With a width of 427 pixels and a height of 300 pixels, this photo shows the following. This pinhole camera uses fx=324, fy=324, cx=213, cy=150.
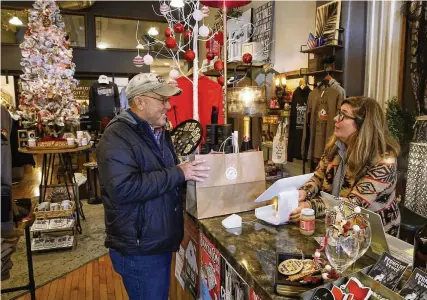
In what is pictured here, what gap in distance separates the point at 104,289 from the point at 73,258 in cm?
77

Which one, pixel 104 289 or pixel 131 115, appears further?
pixel 104 289

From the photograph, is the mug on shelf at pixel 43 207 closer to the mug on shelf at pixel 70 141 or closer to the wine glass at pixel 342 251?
the mug on shelf at pixel 70 141

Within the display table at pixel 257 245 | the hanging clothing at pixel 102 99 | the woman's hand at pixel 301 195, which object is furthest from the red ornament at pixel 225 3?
the hanging clothing at pixel 102 99

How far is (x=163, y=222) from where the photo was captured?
1.48 metres

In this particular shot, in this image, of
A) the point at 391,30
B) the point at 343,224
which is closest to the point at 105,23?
the point at 391,30

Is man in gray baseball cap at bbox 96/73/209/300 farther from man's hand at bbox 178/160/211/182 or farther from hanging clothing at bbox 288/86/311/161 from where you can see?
hanging clothing at bbox 288/86/311/161

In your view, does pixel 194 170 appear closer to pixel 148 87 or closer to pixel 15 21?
pixel 148 87

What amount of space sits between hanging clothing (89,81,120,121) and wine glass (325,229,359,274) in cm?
693

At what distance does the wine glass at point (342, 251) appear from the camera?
3.13ft

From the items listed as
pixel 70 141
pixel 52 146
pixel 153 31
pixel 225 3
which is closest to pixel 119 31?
pixel 153 31

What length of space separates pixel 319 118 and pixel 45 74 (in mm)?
3636

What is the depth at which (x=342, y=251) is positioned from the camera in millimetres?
956

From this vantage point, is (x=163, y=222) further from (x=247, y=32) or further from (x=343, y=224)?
(x=247, y=32)

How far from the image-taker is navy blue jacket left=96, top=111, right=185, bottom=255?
1340 millimetres
